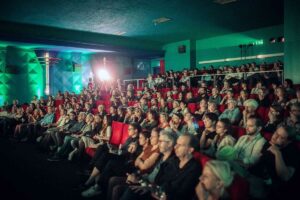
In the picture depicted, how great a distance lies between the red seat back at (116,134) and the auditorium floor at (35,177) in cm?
92

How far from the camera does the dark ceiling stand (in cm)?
773

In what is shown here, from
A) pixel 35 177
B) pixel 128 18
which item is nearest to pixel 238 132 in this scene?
pixel 35 177

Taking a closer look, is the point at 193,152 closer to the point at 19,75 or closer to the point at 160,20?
the point at 160,20

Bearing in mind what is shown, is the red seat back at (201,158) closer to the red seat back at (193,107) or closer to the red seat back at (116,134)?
the red seat back at (116,134)

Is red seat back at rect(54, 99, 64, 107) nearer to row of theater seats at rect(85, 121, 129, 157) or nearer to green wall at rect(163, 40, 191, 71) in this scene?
row of theater seats at rect(85, 121, 129, 157)

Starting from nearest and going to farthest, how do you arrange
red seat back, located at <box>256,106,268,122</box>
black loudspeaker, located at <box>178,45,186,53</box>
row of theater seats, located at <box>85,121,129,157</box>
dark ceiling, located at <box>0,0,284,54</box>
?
red seat back, located at <box>256,106,268,122</box> < row of theater seats, located at <box>85,121,129,157</box> < dark ceiling, located at <box>0,0,284,54</box> < black loudspeaker, located at <box>178,45,186,53</box>

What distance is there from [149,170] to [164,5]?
19.7ft

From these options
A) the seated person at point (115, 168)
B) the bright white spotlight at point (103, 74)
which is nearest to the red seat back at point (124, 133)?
the seated person at point (115, 168)

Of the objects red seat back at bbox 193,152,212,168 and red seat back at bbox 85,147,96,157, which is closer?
red seat back at bbox 193,152,212,168

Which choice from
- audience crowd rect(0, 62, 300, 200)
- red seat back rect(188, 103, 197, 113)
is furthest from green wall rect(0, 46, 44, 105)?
red seat back rect(188, 103, 197, 113)

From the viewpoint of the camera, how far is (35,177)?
439 centimetres

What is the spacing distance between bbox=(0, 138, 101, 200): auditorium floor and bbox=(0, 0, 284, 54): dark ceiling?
4605mm

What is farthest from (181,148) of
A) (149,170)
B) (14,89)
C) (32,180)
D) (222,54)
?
(14,89)

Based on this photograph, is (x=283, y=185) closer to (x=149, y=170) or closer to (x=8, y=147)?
(x=149, y=170)
